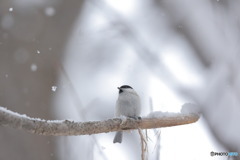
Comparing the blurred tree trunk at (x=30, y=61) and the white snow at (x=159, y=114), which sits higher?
the blurred tree trunk at (x=30, y=61)

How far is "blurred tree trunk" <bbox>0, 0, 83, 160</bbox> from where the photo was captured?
350 cm

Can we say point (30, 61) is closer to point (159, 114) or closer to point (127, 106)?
point (127, 106)

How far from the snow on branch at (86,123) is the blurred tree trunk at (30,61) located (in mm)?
1018

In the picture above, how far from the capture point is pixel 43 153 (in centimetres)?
353

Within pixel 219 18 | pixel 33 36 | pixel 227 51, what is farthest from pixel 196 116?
pixel 33 36

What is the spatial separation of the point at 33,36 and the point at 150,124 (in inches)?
74.2

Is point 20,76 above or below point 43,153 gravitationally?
above

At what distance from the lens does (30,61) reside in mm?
3793

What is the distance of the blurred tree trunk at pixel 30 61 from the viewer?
3.50 metres

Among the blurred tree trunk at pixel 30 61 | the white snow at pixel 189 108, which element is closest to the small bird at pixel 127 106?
the blurred tree trunk at pixel 30 61

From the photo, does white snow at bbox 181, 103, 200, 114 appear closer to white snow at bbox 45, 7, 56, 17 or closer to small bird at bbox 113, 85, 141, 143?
small bird at bbox 113, 85, 141, 143

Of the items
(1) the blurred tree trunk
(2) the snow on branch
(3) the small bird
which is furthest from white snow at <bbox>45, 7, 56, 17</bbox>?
(2) the snow on branch

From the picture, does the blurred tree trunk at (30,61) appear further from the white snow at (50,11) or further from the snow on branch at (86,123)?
the snow on branch at (86,123)

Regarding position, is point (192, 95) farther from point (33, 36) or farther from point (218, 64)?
point (33, 36)
